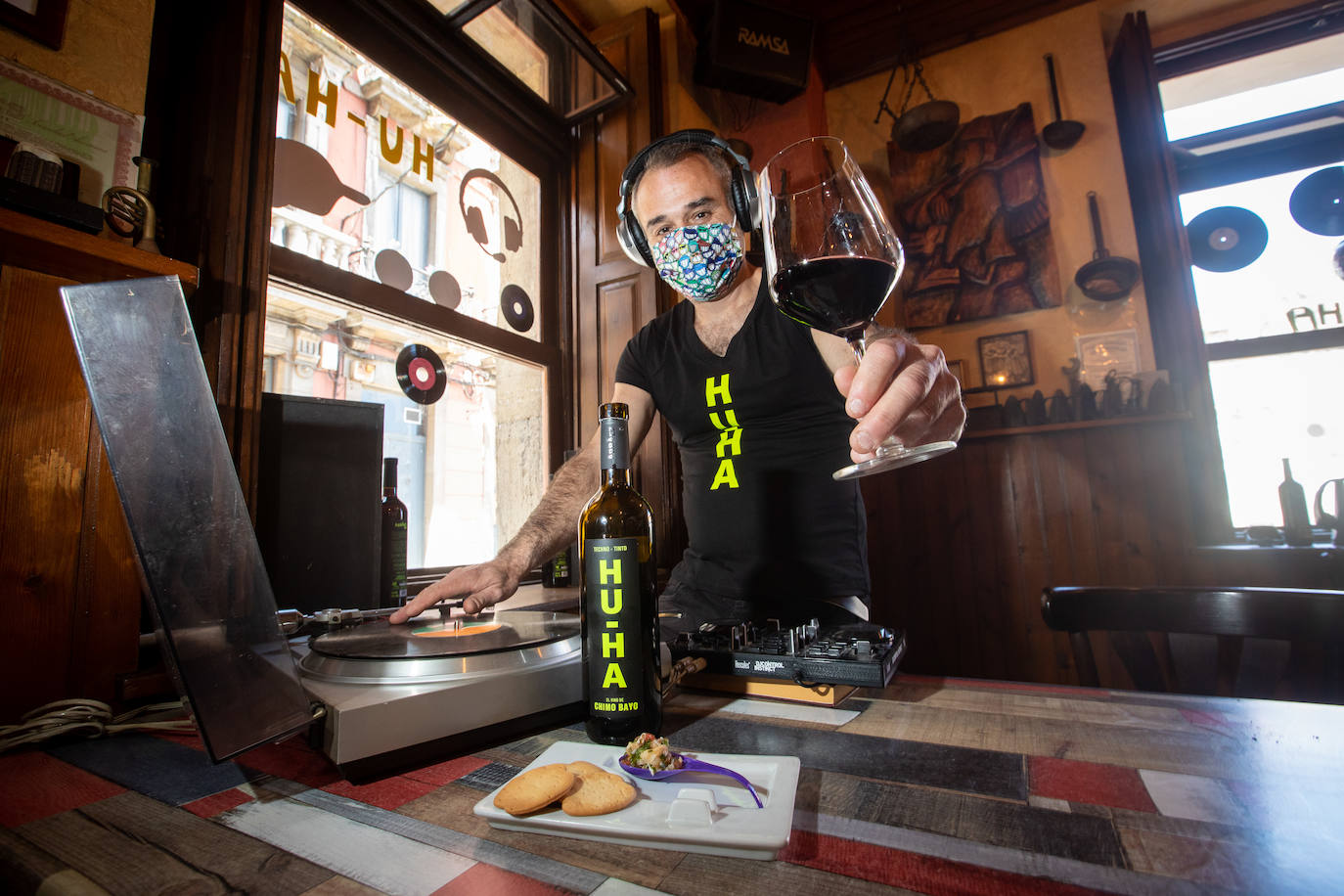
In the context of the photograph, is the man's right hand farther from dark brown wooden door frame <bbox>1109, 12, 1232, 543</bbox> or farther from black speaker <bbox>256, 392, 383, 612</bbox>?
dark brown wooden door frame <bbox>1109, 12, 1232, 543</bbox>

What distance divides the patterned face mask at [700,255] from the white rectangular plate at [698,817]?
116 cm

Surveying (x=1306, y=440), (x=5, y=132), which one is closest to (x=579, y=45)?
(x=5, y=132)

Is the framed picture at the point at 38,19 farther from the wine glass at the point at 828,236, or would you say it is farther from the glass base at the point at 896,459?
the glass base at the point at 896,459

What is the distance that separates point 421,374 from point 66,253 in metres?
1.13

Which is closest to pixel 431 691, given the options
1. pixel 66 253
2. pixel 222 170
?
pixel 66 253

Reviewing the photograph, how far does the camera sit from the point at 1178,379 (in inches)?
99.9

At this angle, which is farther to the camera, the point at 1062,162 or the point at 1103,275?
the point at 1062,162

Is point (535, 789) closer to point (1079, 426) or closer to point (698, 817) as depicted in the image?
point (698, 817)

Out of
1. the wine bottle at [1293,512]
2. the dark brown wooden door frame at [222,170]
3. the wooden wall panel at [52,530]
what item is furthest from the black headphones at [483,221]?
the wine bottle at [1293,512]

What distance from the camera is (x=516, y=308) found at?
251cm

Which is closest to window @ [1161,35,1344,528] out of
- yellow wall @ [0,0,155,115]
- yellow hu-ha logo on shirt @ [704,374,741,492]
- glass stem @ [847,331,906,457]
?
yellow hu-ha logo on shirt @ [704,374,741,492]

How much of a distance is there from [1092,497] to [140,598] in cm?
295

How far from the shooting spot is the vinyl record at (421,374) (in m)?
1.96

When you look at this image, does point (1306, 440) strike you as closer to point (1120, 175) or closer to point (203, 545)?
point (1120, 175)
